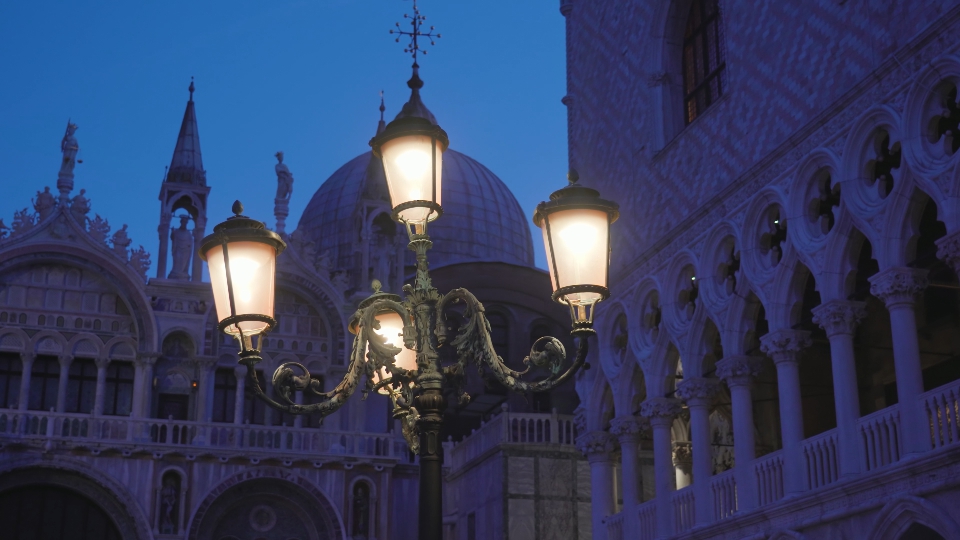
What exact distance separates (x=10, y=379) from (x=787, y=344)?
44.5ft

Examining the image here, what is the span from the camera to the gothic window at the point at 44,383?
821 inches

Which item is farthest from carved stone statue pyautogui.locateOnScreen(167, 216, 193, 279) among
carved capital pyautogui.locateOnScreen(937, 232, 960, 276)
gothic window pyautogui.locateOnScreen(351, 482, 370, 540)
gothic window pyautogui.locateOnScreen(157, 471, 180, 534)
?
carved capital pyautogui.locateOnScreen(937, 232, 960, 276)

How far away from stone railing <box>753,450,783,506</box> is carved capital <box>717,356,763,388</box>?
0.96 metres

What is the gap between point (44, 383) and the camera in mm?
20984

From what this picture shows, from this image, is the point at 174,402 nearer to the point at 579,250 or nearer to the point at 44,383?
the point at 44,383

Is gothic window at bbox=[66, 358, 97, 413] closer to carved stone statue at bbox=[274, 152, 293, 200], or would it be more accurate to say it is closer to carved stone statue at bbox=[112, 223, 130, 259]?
carved stone statue at bbox=[112, 223, 130, 259]

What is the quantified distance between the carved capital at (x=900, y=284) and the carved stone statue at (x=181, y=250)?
13.9 m

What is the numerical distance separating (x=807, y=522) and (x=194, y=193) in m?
14.1

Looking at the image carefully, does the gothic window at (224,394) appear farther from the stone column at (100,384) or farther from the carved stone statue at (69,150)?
the carved stone statue at (69,150)

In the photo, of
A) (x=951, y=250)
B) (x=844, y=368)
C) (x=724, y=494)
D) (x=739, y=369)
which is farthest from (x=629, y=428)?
(x=951, y=250)

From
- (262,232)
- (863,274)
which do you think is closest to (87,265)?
(863,274)

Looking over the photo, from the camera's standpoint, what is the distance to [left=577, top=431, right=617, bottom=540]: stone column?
55.9 feet

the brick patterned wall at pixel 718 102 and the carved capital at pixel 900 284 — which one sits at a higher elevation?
the brick patterned wall at pixel 718 102

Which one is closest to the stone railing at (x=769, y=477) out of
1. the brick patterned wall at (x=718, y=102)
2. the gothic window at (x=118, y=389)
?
the brick patterned wall at (x=718, y=102)
